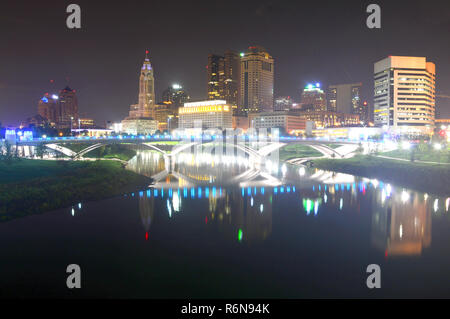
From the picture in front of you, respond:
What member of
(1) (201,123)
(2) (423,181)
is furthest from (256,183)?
(1) (201,123)

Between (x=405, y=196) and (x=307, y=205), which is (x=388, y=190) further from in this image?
(x=307, y=205)

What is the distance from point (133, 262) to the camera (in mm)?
20094

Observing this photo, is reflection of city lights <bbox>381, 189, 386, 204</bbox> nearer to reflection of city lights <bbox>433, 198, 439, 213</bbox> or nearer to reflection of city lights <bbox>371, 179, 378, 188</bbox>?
reflection of city lights <bbox>371, 179, 378, 188</bbox>

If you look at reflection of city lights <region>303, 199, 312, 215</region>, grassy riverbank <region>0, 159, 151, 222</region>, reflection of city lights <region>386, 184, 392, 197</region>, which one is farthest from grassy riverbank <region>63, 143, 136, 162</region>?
reflection of city lights <region>386, 184, 392, 197</region>

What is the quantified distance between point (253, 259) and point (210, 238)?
504cm

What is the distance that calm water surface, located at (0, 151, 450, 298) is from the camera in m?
17.2

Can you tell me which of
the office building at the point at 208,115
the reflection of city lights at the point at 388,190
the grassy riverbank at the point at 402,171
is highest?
the office building at the point at 208,115

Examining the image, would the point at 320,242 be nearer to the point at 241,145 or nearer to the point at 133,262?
the point at 133,262

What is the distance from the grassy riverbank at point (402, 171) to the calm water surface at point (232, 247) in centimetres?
613

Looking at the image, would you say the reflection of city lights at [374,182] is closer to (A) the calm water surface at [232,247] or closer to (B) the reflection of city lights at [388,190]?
Answer: (B) the reflection of city lights at [388,190]

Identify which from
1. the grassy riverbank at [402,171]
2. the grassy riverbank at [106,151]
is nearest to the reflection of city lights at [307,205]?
the grassy riverbank at [402,171]

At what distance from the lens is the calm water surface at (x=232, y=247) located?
17250 millimetres

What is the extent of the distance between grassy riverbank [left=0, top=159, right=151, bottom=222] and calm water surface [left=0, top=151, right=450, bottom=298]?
169cm

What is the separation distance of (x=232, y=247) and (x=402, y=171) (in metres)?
39.7
